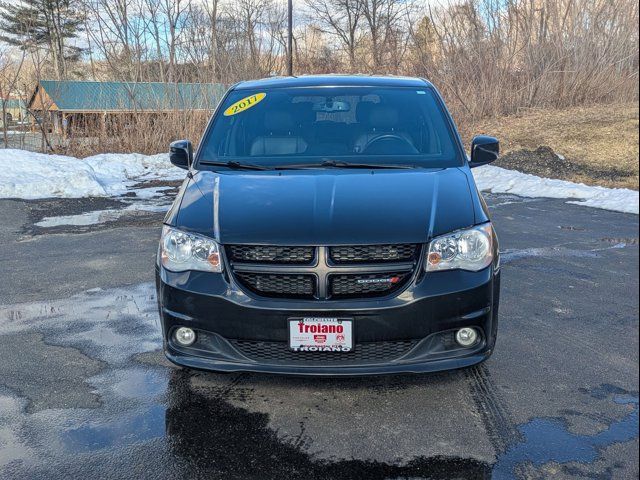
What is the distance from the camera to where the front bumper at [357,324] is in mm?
2797

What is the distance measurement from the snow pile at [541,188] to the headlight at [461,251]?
620 centimetres

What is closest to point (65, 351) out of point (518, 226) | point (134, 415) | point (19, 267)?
point (134, 415)

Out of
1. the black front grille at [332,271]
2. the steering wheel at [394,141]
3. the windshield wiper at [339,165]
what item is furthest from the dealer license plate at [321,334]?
the steering wheel at [394,141]

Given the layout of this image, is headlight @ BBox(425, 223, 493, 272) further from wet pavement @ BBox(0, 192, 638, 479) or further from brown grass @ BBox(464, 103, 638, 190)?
brown grass @ BBox(464, 103, 638, 190)

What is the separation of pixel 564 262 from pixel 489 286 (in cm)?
357

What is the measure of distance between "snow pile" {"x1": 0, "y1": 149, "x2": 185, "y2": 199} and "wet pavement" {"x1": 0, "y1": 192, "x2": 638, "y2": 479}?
7.06 metres

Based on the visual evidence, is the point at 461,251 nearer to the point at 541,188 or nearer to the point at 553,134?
the point at 541,188

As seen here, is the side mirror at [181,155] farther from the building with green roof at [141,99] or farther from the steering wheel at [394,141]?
the building with green roof at [141,99]

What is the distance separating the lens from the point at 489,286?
2.94 meters

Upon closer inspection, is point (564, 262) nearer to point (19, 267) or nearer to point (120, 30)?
point (19, 267)

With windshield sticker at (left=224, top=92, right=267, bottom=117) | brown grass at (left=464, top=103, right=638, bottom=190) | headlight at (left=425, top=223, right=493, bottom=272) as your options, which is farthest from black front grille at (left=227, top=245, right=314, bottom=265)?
brown grass at (left=464, top=103, right=638, bottom=190)

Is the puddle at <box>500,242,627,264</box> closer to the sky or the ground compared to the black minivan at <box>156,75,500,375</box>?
closer to the ground

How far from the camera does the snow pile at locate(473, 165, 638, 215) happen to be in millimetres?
9234

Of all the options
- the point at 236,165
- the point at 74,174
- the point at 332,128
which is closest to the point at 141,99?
the point at 74,174
